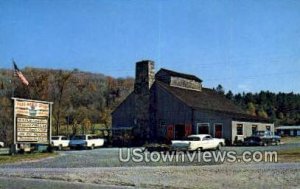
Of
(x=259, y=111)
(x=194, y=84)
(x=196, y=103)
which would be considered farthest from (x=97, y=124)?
(x=259, y=111)

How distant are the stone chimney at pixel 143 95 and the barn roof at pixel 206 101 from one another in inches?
83.6

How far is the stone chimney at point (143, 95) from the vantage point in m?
58.1

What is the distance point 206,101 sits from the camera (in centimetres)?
6519

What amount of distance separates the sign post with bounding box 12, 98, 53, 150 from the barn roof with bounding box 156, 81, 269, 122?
71.7 feet

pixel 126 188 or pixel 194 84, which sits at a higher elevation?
pixel 194 84

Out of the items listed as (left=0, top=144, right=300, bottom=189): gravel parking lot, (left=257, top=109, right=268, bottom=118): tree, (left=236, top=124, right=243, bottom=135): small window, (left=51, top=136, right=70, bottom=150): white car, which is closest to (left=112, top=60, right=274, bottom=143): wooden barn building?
(left=236, top=124, right=243, bottom=135): small window

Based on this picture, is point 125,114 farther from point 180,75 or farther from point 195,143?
point 195,143

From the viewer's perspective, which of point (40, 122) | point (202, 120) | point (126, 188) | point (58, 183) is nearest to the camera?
point (126, 188)

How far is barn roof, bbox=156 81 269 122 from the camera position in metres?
58.4

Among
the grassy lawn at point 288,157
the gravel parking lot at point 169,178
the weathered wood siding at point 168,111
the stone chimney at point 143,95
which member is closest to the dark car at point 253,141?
the weathered wood siding at point 168,111

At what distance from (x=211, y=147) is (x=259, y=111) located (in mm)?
100761

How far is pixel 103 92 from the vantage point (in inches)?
4286

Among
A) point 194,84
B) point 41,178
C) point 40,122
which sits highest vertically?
point 194,84

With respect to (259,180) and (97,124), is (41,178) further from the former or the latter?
(97,124)
